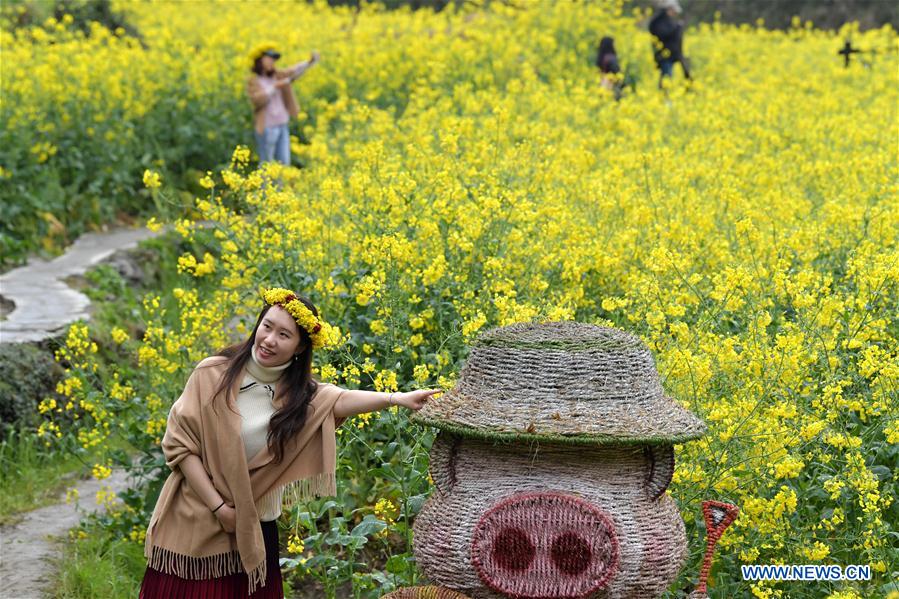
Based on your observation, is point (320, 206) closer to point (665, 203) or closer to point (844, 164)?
point (665, 203)

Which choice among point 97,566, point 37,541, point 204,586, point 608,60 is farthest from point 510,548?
point 608,60

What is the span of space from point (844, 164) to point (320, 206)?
3240mm

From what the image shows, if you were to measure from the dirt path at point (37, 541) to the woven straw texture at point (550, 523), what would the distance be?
7.14 feet

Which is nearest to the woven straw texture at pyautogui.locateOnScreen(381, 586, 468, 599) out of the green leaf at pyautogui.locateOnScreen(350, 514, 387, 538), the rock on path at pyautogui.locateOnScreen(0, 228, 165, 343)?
the green leaf at pyautogui.locateOnScreen(350, 514, 387, 538)

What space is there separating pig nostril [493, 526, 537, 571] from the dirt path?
2.36 m

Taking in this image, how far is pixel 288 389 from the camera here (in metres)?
3.80

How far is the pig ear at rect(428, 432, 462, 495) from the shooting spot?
12.1 feet

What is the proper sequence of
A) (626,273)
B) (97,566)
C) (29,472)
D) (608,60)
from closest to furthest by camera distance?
(97,566) < (626,273) < (29,472) < (608,60)

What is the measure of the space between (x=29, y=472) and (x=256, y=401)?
298 centimetres

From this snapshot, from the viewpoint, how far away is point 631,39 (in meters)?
14.8

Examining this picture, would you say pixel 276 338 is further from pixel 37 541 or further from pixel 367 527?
pixel 37 541

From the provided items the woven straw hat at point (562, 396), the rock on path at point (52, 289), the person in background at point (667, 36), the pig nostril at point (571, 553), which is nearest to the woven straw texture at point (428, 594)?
the pig nostril at point (571, 553)

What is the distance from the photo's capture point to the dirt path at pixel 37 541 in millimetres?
5133

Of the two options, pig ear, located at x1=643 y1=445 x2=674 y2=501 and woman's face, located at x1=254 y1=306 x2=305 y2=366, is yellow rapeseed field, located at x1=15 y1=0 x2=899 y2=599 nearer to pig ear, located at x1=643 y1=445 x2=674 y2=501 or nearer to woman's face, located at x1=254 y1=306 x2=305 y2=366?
pig ear, located at x1=643 y1=445 x2=674 y2=501
